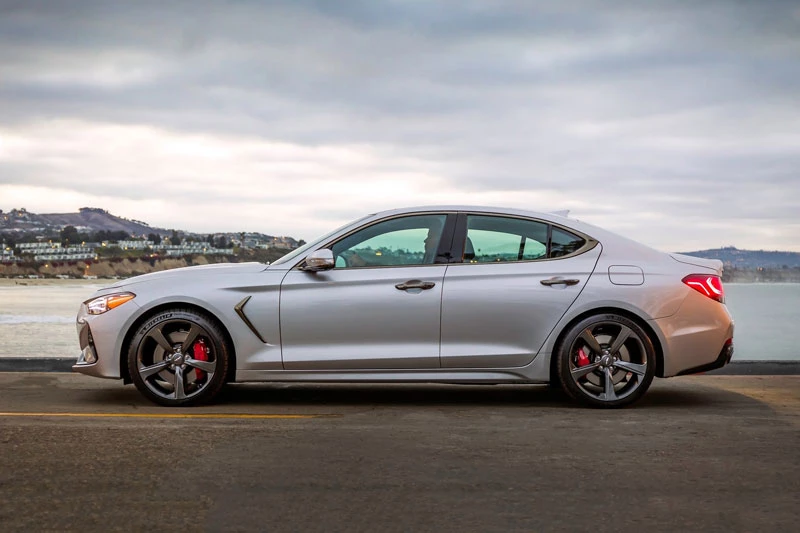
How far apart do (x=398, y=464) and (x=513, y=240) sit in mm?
2929

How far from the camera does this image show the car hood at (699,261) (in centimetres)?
793

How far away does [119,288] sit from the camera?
7.90 metres

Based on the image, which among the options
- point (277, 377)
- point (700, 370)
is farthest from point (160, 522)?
point (700, 370)

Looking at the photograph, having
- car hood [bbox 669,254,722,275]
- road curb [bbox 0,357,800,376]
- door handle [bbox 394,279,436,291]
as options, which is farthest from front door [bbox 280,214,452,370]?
road curb [bbox 0,357,800,376]

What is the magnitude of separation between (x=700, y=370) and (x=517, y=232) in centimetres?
180

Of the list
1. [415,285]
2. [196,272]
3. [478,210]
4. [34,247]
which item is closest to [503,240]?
[478,210]

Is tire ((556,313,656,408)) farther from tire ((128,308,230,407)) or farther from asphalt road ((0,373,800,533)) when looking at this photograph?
tire ((128,308,230,407))

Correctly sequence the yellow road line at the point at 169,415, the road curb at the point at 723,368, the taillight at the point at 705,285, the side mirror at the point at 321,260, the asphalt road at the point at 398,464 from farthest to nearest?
the road curb at the point at 723,368 < the taillight at the point at 705,285 < the side mirror at the point at 321,260 < the yellow road line at the point at 169,415 < the asphalt road at the point at 398,464

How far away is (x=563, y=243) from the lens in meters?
7.95

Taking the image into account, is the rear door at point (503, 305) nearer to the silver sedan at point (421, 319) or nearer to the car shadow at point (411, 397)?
the silver sedan at point (421, 319)

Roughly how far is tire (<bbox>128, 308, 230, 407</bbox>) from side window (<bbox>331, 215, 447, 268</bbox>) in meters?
1.17

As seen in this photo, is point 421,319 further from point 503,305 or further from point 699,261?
point 699,261

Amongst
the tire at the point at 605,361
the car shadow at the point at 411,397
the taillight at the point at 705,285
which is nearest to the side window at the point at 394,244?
the car shadow at the point at 411,397

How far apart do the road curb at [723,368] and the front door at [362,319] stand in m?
3.88
